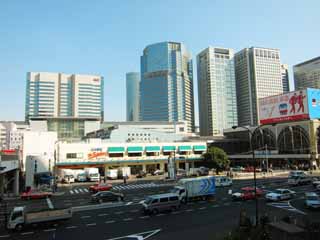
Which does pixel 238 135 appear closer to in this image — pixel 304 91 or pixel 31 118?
pixel 304 91

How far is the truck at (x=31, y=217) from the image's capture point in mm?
23406

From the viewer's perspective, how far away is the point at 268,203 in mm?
32719

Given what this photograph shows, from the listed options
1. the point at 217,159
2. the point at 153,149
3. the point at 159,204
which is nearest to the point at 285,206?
the point at 159,204

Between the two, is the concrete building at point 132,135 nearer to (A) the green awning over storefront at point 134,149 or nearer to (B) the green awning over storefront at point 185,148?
(B) the green awning over storefront at point 185,148

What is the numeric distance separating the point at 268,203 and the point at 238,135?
88.1 metres

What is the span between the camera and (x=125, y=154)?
87000 mm

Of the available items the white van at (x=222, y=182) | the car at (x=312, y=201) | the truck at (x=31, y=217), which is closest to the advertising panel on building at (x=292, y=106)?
the white van at (x=222, y=182)

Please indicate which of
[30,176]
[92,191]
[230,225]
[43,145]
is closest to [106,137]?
[43,145]

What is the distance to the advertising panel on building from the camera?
84250 millimetres

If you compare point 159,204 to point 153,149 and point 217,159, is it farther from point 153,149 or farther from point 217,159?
point 153,149

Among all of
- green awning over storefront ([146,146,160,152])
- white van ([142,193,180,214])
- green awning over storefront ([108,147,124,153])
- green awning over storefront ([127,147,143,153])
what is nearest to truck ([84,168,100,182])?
green awning over storefront ([108,147,124,153])

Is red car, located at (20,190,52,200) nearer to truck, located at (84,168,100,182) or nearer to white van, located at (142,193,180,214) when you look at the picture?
truck, located at (84,168,100,182)

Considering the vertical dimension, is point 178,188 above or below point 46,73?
below

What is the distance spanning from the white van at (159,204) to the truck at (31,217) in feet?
27.1
